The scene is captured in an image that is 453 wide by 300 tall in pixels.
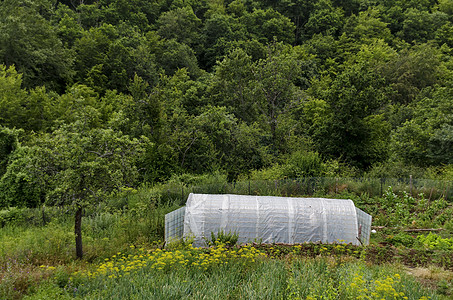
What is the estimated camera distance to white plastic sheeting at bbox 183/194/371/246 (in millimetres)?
11008

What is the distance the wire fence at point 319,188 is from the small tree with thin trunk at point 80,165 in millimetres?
5378

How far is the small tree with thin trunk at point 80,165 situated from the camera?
28.7ft

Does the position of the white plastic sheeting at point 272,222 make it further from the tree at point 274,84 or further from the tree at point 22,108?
the tree at point 22,108

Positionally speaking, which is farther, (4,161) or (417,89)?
(417,89)

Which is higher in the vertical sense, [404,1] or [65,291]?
[404,1]

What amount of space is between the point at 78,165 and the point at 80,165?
139 millimetres

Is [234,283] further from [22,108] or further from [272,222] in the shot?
[22,108]

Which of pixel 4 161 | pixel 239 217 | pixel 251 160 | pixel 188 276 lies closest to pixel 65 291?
pixel 188 276

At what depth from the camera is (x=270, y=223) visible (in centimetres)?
1114

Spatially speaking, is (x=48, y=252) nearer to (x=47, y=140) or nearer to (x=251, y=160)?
(x=47, y=140)

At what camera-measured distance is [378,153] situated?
2278 centimetres

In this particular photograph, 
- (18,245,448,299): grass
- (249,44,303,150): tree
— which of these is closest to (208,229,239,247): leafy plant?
(18,245,448,299): grass

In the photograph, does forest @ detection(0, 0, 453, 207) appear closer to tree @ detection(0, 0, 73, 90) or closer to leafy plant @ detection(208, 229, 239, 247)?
tree @ detection(0, 0, 73, 90)

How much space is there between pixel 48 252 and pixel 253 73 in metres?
17.4
